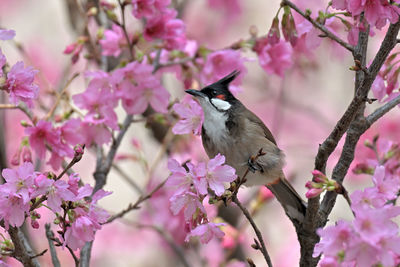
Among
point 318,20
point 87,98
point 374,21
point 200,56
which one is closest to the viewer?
point 374,21

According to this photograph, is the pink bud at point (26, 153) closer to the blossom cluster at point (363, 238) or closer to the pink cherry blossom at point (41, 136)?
the pink cherry blossom at point (41, 136)

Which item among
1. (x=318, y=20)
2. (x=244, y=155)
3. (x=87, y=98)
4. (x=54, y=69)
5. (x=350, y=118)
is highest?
(x=318, y=20)

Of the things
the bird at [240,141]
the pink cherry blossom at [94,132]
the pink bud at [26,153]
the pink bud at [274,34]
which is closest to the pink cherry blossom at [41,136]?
the pink bud at [26,153]

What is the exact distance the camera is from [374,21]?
6.15 feet

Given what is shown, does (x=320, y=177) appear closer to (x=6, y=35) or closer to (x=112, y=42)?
(x=6, y=35)

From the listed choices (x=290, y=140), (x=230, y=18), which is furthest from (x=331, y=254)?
(x=290, y=140)

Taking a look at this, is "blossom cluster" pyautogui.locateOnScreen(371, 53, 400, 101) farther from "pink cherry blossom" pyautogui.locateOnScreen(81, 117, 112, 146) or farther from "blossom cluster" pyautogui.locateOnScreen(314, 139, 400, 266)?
"pink cherry blossom" pyautogui.locateOnScreen(81, 117, 112, 146)

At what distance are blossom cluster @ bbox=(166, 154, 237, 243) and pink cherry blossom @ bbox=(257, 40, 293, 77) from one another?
1124 mm

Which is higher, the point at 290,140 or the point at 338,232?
the point at 338,232

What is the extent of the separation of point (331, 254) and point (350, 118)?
549mm

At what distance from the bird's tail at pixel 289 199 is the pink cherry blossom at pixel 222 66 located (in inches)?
19.0

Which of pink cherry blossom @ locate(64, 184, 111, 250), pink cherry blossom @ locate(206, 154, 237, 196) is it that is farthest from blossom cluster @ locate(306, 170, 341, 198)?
pink cherry blossom @ locate(64, 184, 111, 250)

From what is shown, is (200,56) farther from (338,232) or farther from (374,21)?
(338,232)

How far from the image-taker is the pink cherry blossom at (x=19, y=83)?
193 cm
